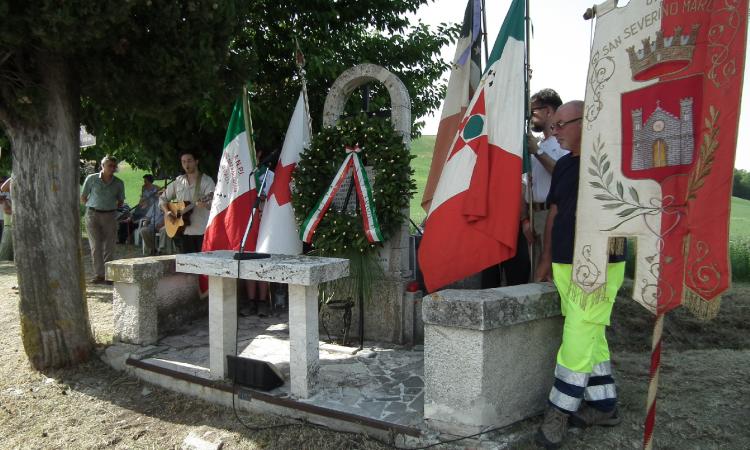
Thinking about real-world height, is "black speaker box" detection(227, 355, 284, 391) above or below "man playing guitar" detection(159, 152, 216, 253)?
below

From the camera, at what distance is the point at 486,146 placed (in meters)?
3.89

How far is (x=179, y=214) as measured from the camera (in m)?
6.41

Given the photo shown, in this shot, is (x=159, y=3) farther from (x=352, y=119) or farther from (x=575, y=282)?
(x=575, y=282)

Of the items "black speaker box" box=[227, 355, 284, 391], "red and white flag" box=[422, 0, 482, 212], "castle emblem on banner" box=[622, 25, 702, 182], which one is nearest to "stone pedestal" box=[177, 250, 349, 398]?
"black speaker box" box=[227, 355, 284, 391]

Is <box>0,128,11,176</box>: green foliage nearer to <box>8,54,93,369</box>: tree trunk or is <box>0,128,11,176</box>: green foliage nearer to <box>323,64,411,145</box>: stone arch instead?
<box>8,54,93,369</box>: tree trunk

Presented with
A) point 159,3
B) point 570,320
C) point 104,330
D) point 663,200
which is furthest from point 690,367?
point 104,330

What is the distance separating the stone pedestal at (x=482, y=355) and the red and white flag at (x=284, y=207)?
8.86ft

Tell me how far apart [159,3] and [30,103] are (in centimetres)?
136

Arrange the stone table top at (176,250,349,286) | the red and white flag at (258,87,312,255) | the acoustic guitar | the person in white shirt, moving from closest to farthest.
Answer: the stone table top at (176,250,349,286) → the person in white shirt → the red and white flag at (258,87,312,255) → the acoustic guitar

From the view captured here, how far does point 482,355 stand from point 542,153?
1.87 meters

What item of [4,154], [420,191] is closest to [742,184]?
[420,191]

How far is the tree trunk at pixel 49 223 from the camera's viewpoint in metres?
4.72

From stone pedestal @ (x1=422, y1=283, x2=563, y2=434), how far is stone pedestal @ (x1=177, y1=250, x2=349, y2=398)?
36.4 inches

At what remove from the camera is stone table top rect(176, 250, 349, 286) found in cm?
368
